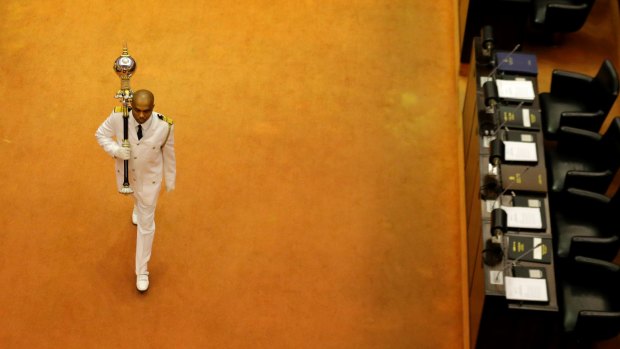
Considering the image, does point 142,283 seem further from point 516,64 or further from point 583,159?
point 583,159

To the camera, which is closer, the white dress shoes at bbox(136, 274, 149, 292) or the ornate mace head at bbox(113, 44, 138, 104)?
the ornate mace head at bbox(113, 44, 138, 104)

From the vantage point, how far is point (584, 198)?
7.80 m

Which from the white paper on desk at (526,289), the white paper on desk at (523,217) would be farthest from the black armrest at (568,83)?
the white paper on desk at (526,289)

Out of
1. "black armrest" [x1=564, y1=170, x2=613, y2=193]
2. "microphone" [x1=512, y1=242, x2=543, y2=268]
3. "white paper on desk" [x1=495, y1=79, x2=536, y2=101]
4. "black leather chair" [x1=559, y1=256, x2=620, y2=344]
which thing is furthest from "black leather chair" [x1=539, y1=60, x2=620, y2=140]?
"microphone" [x1=512, y1=242, x2=543, y2=268]

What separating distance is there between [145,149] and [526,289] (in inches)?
105

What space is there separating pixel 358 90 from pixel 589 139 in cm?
202

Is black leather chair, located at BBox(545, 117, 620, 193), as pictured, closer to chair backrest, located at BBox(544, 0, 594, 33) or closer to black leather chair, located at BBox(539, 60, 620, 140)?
black leather chair, located at BBox(539, 60, 620, 140)

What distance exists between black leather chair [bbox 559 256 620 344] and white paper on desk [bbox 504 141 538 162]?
2.71ft

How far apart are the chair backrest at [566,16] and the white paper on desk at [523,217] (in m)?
2.46

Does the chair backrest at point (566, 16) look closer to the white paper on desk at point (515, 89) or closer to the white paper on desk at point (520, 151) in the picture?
the white paper on desk at point (515, 89)

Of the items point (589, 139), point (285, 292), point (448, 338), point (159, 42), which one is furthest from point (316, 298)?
point (159, 42)

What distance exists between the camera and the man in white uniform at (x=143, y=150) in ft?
23.2

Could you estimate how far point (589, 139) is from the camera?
26.9 feet

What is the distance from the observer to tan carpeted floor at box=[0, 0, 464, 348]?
7.62 m
